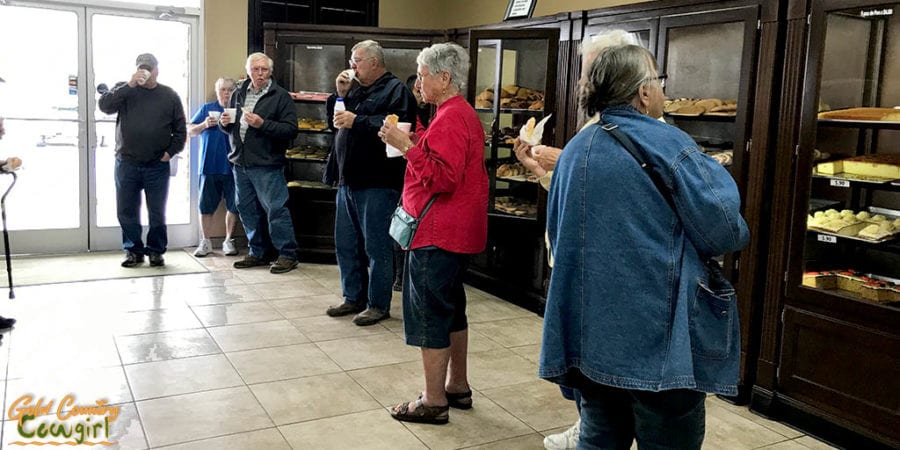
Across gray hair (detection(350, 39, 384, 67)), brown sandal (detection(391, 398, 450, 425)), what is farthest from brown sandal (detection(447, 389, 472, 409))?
gray hair (detection(350, 39, 384, 67))

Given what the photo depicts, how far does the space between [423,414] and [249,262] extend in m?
3.34

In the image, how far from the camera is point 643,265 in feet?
5.50

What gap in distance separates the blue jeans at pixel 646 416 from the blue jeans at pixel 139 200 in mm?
4897

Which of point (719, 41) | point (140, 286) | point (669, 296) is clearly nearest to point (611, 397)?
point (669, 296)

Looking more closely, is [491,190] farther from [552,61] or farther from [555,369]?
[555,369]

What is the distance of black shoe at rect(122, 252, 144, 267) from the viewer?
5898 millimetres

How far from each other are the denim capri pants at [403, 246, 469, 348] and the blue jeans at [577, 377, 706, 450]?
1.20 meters

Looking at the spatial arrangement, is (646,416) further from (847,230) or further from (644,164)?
(847,230)

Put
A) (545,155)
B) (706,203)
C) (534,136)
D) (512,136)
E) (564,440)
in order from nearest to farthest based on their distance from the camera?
(706,203) < (545,155) < (534,136) < (564,440) < (512,136)

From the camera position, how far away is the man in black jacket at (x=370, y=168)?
440 centimetres

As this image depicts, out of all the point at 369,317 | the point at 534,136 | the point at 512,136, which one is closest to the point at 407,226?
the point at 534,136

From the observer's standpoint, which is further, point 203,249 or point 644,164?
point 203,249

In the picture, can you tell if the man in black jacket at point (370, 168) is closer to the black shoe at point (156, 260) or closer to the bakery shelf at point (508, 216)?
the bakery shelf at point (508, 216)

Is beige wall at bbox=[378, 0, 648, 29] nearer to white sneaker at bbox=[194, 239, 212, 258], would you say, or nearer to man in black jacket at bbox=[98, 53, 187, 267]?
man in black jacket at bbox=[98, 53, 187, 267]
